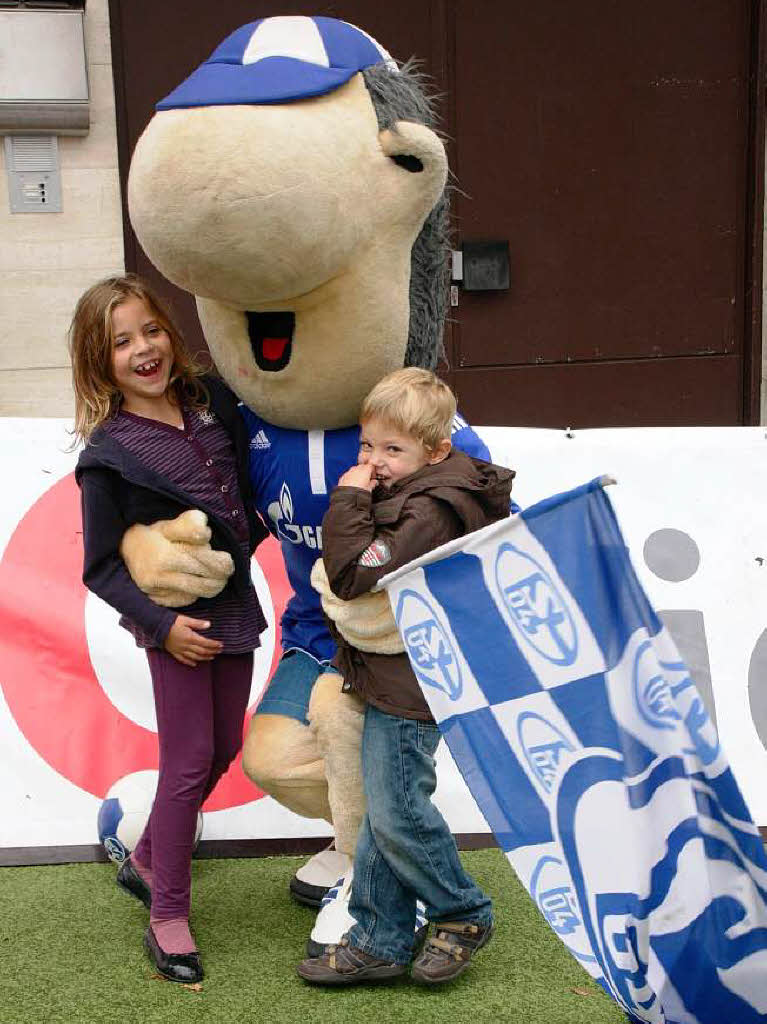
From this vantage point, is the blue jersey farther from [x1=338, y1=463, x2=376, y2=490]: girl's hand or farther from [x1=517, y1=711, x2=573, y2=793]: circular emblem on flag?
[x1=517, y1=711, x2=573, y2=793]: circular emblem on flag

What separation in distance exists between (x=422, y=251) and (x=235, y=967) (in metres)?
1.62

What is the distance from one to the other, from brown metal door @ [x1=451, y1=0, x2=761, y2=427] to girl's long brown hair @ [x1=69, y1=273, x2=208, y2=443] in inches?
132

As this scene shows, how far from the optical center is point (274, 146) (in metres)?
2.32

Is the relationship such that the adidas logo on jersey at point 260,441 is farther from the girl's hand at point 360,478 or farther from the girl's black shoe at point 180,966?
the girl's black shoe at point 180,966

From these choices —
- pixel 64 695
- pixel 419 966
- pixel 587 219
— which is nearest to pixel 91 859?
pixel 64 695

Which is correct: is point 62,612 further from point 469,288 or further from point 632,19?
point 632,19

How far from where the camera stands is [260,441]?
9.35 ft

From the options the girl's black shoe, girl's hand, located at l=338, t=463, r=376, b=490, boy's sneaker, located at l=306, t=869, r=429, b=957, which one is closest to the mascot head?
girl's hand, located at l=338, t=463, r=376, b=490

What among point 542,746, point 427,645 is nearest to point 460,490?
point 427,645

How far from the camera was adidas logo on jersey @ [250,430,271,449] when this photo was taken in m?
2.83

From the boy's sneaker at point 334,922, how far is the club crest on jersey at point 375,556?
82 cm

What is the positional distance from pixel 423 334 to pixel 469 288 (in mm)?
3279

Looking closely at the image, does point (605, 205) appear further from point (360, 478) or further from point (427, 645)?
point (427, 645)

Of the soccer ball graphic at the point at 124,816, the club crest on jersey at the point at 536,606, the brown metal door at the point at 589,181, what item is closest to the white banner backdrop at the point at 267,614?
the soccer ball graphic at the point at 124,816
